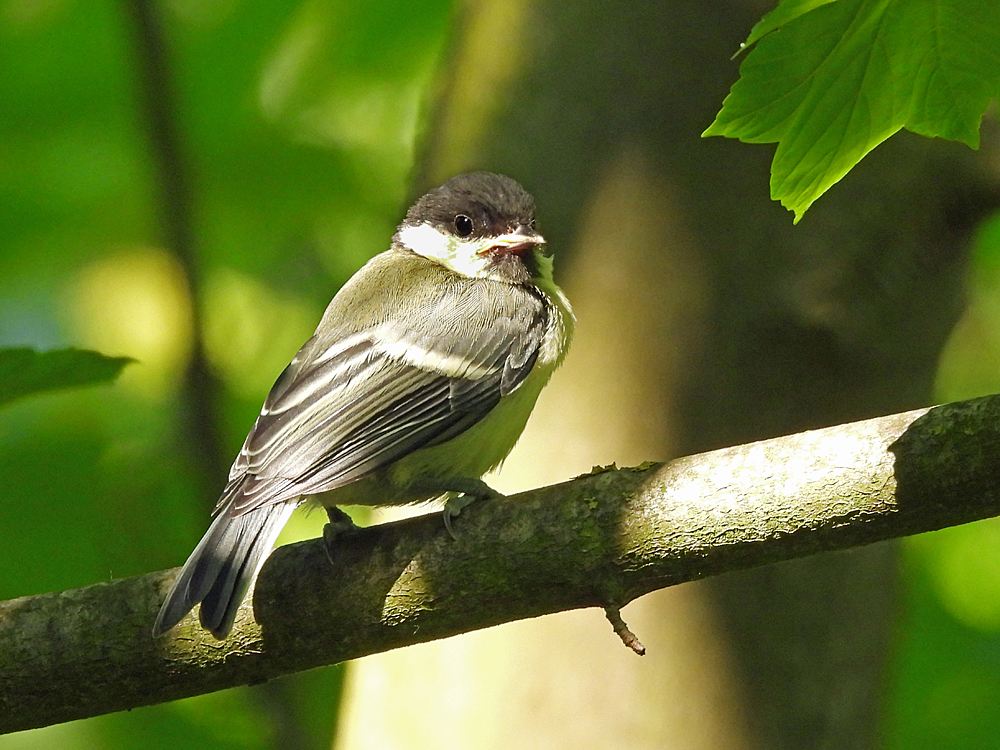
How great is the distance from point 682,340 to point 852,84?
1436mm

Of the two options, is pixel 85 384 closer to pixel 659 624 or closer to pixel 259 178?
pixel 659 624

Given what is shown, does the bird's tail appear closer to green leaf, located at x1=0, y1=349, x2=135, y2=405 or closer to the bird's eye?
green leaf, located at x1=0, y1=349, x2=135, y2=405

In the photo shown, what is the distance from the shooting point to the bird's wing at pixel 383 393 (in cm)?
260

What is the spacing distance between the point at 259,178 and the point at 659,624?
2.33 metres

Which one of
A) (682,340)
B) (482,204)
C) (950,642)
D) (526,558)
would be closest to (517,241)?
(482,204)

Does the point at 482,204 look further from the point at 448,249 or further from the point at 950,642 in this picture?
the point at 950,642

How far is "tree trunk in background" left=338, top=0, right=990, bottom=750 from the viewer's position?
304 cm

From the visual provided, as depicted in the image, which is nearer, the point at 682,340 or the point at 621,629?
the point at 621,629

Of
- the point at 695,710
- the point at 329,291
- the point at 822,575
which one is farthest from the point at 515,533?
the point at 329,291

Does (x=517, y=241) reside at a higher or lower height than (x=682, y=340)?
higher

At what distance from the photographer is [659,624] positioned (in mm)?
3061

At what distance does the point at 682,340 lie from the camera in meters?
3.27

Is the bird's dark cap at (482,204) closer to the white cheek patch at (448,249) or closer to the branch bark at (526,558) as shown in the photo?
the white cheek patch at (448,249)

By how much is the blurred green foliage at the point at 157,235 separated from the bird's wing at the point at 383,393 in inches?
24.7
